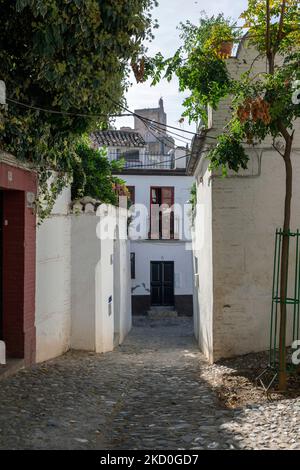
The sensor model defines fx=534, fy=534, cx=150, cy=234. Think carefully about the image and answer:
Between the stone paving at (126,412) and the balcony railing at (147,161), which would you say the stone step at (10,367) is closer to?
the stone paving at (126,412)

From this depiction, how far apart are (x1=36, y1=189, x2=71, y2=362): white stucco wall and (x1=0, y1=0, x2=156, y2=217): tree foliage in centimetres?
167

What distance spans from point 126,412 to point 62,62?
419 centimetres

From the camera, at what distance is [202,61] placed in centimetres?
770

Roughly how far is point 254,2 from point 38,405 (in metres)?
6.18

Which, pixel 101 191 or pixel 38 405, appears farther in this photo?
pixel 101 191

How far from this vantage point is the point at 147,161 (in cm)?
2327

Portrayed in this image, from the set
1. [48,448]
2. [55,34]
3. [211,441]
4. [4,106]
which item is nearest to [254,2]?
[55,34]

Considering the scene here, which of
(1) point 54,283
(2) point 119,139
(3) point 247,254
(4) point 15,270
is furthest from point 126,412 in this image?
(2) point 119,139

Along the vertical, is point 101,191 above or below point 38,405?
above

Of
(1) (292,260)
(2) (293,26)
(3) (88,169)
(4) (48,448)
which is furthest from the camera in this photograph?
(3) (88,169)

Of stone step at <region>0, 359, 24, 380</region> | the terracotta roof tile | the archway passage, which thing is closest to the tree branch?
the archway passage

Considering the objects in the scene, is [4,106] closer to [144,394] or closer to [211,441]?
[144,394]

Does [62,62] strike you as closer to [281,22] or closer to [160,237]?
[281,22]

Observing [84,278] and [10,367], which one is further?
[84,278]
